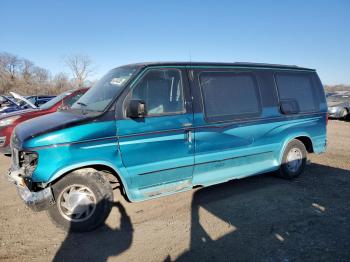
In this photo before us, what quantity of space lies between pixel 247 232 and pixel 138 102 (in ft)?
7.36

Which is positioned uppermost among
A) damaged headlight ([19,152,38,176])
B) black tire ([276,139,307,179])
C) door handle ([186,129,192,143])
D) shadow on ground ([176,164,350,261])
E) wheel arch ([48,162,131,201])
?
door handle ([186,129,192,143])

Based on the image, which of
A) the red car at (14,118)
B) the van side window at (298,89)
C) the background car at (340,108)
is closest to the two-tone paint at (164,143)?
the van side window at (298,89)

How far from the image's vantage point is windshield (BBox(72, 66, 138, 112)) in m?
3.86

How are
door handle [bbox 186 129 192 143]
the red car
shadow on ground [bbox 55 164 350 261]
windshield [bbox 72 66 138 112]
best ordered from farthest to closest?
the red car < door handle [bbox 186 129 192 143] < windshield [bbox 72 66 138 112] < shadow on ground [bbox 55 164 350 261]

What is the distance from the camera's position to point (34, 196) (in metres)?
3.47

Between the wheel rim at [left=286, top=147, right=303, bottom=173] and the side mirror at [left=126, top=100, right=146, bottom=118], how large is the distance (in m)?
3.43

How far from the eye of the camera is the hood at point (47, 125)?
3.43 m

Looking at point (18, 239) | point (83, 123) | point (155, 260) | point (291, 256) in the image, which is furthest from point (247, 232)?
point (18, 239)

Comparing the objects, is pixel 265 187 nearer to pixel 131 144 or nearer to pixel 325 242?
pixel 325 242

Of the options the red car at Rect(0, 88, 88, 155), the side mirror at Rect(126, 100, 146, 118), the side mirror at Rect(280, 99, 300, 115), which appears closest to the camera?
the side mirror at Rect(126, 100, 146, 118)

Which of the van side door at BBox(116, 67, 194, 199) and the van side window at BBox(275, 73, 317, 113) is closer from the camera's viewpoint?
the van side door at BBox(116, 67, 194, 199)

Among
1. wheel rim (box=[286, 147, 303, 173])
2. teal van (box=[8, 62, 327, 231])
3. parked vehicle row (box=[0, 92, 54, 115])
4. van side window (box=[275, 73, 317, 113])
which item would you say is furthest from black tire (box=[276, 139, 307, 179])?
parked vehicle row (box=[0, 92, 54, 115])

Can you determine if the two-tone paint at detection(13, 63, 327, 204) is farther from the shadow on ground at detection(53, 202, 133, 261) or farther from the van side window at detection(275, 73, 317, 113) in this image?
the shadow on ground at detection(53, 202, 133, 261)

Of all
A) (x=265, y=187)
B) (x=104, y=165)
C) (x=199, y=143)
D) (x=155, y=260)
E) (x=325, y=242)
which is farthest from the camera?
(x=265, y=187)
